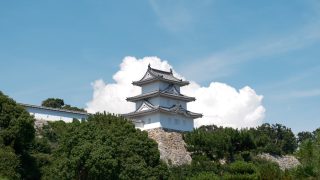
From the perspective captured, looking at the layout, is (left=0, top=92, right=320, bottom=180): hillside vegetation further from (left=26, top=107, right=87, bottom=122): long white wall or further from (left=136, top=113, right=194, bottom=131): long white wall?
(left=136, top=113, right=194, bottom=131): long white wall

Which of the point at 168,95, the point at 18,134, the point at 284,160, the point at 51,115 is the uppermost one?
the point at 168,95

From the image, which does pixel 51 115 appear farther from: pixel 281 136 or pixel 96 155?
pixel 281 136

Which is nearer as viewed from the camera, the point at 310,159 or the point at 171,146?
the point at 310,159

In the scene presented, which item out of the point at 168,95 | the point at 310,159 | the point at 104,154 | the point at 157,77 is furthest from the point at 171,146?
the point at 310,159

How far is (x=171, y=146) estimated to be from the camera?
42406 mm

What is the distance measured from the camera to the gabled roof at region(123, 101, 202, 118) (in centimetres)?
4416

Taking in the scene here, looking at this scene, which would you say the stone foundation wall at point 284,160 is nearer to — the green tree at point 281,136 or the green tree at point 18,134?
the green tree at point 281,136

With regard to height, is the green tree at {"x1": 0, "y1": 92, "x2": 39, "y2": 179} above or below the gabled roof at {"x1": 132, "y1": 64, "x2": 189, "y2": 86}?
below

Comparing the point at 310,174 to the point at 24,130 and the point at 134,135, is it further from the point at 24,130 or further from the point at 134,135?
the point at 24,130

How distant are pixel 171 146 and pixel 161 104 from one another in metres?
4.44

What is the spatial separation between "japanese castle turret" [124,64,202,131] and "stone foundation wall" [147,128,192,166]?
0.88 m

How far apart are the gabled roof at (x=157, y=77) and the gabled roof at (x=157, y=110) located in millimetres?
1925

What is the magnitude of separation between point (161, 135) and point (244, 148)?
6.42 meters

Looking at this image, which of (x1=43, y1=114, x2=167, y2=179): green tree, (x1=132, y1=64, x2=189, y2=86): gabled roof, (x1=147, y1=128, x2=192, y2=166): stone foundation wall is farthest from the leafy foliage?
(x1=43, y1=114, x2=167, y2=179): green tree
